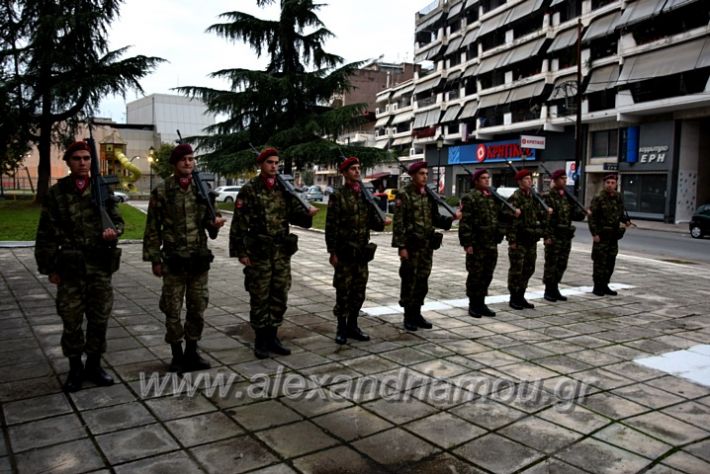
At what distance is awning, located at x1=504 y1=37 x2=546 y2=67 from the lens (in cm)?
3672

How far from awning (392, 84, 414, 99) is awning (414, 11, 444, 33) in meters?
6.25

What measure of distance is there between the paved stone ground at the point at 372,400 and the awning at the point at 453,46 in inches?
1689

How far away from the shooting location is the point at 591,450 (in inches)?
137

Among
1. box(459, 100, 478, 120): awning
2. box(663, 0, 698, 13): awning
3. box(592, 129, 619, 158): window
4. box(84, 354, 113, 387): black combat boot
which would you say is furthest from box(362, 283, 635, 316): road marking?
box(459, 100, 478, 120): awning

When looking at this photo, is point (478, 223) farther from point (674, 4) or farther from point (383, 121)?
point (383, 121)

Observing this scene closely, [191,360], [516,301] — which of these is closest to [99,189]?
[191,360]

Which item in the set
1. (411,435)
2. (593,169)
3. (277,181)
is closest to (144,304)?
(277,181)

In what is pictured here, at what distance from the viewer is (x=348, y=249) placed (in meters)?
5.73

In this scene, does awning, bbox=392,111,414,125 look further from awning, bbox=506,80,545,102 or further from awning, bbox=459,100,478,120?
awning, bbox=506,80,545,102

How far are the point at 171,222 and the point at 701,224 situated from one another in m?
21.3

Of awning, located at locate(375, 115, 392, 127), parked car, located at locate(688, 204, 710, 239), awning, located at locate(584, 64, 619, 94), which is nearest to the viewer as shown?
parked car, located at locate(688, 204, 710, 239)

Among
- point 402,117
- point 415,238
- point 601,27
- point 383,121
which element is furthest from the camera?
point 383,121

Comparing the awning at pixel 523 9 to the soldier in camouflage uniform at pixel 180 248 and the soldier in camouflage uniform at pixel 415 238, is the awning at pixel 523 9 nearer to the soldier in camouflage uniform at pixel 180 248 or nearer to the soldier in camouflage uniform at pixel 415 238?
the soldier in camouflage uniform at pixel 415 238

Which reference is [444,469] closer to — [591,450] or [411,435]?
[411,435]
